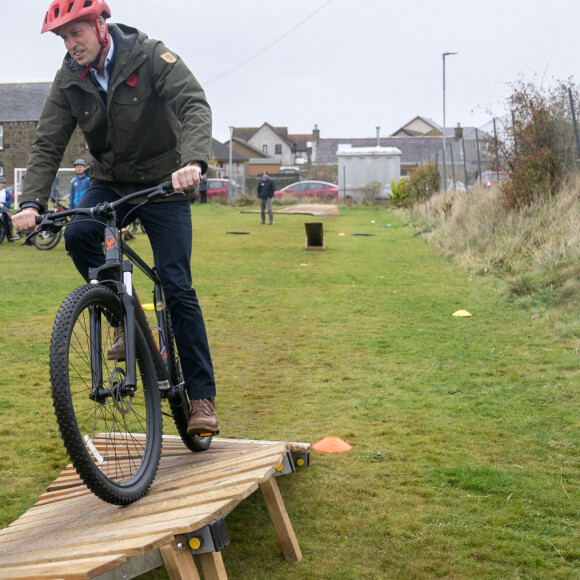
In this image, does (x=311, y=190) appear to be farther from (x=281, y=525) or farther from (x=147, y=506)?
(x=147, y=506)

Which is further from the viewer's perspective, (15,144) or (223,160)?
(223,160)

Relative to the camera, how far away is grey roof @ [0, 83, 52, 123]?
205 feet

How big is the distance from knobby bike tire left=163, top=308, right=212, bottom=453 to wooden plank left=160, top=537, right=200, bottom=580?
1.16 m

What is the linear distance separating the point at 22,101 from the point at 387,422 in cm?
6403

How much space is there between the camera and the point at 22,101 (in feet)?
A: 207

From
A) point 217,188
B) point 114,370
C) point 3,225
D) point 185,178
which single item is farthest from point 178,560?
point 217,188

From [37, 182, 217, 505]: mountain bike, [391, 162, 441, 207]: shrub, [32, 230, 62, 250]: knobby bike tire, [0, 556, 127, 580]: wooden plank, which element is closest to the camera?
[0, 556, 127, 580]: wooden plank

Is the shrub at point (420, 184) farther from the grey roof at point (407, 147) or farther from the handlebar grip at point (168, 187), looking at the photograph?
the grey roof at point (407, 147)

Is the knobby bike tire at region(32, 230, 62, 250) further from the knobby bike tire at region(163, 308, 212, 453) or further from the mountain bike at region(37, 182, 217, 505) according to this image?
the mountain bike at region(37, 182, 217, 505)

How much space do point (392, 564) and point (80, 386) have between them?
57.4 inches

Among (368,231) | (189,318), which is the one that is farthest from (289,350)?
(368,231)

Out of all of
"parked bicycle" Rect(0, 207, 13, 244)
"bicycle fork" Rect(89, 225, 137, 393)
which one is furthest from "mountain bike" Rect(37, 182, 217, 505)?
"parked bicycle" Rect(0, 207, 13, 244)

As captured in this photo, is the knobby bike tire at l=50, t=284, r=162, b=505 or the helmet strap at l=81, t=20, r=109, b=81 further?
the helmet strap at l=81, t=20, r=109, b=81

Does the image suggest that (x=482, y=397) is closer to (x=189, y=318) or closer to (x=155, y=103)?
(x=189, y=318)
